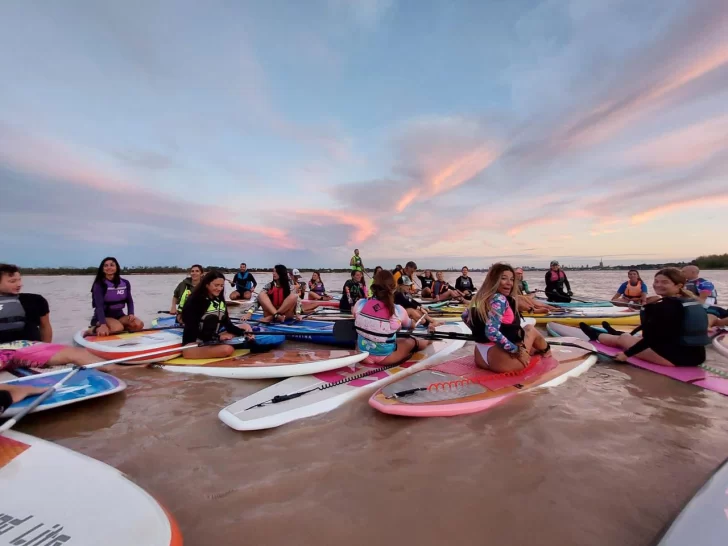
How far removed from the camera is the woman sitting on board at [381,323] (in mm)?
4473

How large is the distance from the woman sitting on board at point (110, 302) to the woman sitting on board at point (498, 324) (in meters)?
6.25

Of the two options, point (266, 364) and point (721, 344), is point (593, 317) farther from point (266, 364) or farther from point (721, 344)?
point (266, 364)

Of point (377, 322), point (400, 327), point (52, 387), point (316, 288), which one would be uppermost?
point (316, 288)

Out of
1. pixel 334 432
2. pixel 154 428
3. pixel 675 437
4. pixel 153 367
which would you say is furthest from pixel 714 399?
pixel 153 367

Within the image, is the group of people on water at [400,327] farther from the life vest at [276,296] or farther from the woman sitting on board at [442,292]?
the woman sitting on board at [442,292]

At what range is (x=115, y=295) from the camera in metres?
6.78

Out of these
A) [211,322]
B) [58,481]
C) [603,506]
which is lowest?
[603,506]

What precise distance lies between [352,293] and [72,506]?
27.1 ft

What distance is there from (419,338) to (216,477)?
11.5 feet

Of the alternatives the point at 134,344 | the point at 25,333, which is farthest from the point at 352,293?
the point at 25,333

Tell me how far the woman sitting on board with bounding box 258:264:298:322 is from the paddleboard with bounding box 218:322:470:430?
10.2 feet

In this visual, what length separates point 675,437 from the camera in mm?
3078

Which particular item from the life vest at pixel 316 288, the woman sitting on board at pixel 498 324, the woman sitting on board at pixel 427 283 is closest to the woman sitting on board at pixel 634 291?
the woman sitting on board at pixel 427 283

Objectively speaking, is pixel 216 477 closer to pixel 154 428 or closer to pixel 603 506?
pixel 154 428
